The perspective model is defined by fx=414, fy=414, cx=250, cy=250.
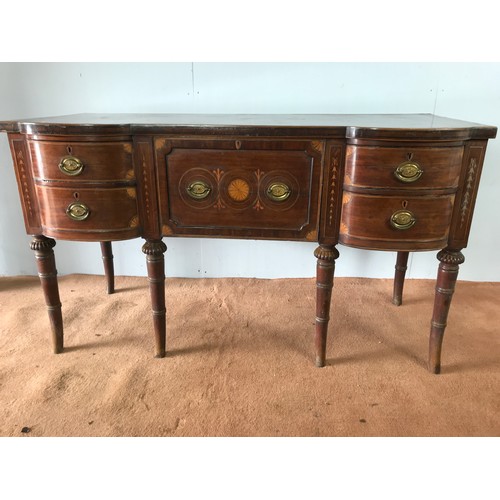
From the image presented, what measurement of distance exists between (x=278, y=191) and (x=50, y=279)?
3.06 feet

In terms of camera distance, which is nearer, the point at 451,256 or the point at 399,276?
the point at 451,256

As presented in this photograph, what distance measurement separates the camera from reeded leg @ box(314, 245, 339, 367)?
55.6 inches

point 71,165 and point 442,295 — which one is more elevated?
point 71,165

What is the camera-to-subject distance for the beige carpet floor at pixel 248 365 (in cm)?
130

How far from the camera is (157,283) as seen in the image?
5.00 feet

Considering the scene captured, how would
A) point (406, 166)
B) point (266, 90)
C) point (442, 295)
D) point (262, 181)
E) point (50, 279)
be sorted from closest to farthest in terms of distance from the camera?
point (406, 166) → point (262, 181) → point (442, 295) → point (50, 279) → point (266, 90)

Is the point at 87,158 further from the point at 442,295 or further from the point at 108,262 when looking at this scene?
the point at 442,295

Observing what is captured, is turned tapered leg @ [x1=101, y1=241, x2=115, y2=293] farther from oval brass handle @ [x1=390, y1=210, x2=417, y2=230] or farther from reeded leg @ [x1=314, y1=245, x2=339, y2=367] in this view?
oval brass handle @ [x1=390, y1=210, x2=417, y2=230]

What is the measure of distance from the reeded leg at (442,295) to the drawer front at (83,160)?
3.60 ft

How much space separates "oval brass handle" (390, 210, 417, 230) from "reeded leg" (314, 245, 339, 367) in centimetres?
22

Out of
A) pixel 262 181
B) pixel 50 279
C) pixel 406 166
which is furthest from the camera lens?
pixel 50 279

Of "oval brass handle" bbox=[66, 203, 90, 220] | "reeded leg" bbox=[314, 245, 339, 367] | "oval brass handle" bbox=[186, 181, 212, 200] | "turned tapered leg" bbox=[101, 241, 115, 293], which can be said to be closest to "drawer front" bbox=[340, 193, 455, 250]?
"reeded leg" bbox=[314, 245, 339, 367]

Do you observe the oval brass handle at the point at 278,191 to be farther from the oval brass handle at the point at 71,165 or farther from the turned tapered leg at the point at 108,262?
the turned tapered leg at the point at 108,262

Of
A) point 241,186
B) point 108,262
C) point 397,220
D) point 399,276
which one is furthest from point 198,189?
point 399,276
